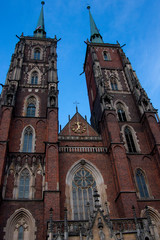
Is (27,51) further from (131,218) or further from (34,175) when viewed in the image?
(131,218)

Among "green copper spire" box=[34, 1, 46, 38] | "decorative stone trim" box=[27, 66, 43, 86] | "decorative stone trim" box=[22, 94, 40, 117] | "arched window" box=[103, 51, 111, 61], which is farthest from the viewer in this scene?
"green copper spire" box=[34, 1, 46, 38]

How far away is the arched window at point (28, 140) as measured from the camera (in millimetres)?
20469

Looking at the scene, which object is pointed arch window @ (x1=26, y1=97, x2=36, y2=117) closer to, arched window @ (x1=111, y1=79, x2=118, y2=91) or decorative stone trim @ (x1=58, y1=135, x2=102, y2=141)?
decorative stone trim @ (x1=58, y1=135, x2=102, y2=141)

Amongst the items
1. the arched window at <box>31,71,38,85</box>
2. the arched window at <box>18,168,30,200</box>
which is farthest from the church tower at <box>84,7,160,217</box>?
the arched window at <box>31,71,38,85</box>

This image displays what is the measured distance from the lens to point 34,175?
18.4 meters

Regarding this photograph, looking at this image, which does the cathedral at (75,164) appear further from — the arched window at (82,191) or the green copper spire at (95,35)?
the green copper spire at (95,35)

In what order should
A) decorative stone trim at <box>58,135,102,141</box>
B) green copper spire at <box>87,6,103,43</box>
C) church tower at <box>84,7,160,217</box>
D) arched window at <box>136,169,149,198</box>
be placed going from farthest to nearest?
green copper spire at <box>87,6,103,43</box> < decorative stone trim at <box>58,135,102,141</box> < arched window at <box>136,169,149,198</box> < church tower at <box>84,7,160,217</box>

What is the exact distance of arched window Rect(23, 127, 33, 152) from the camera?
20469mm

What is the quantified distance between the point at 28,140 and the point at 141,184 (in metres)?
10.3

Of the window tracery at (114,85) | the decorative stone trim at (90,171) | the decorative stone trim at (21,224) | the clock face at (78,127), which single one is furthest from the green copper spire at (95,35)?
the decorative stone trim at (21,224)

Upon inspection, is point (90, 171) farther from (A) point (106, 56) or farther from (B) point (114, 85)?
(A) point (106, 56)

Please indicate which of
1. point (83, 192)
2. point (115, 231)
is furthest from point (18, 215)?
point (115, 231)

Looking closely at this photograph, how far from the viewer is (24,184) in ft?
58.9

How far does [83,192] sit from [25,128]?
7851 mm
